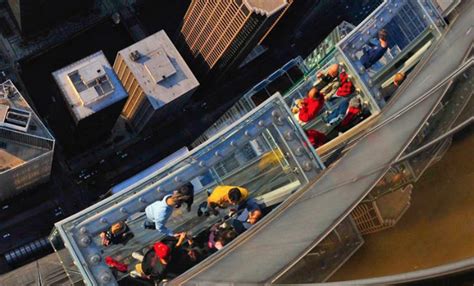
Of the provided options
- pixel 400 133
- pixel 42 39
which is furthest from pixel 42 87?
pixel 400 133

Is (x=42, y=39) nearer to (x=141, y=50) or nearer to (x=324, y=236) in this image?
(x=141, y=50)

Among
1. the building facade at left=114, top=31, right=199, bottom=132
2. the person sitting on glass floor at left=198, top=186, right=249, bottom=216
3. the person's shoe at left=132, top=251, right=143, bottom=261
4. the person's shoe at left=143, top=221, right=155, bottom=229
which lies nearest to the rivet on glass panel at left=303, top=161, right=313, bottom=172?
the person sitting on glass floor at left=198, top=186, right=249, bottom=216

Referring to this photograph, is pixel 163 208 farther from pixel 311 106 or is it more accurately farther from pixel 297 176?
pixel 311 106

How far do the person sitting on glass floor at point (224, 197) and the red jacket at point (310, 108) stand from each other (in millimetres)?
14318

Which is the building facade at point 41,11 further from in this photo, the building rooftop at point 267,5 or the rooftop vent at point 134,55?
the building rooftop at point 267,5

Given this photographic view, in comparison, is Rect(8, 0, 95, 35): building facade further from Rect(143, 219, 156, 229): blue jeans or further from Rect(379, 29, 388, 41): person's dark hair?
Rect(143, 219, 156, 229): blue jeans

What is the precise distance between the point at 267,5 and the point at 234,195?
73.2 meters

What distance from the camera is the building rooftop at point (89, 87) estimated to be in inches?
4823

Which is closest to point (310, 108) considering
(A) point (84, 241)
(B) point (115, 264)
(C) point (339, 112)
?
(C) point (339, 112)

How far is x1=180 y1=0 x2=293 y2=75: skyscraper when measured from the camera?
12912 cm

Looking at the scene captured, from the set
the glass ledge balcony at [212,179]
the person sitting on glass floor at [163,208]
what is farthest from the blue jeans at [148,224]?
the person sitting on glass floor at [163,208]

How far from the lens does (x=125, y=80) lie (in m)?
133

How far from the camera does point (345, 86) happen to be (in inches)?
2960

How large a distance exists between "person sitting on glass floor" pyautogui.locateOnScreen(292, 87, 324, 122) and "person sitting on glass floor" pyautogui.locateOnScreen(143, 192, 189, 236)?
19.7m
